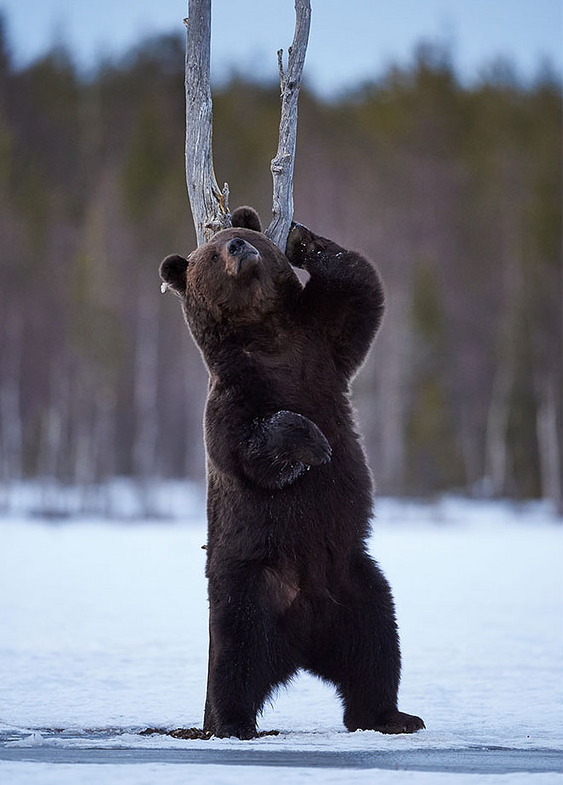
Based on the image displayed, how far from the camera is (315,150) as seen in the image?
3234 centimetres

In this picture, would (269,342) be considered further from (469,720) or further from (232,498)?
(469,720)

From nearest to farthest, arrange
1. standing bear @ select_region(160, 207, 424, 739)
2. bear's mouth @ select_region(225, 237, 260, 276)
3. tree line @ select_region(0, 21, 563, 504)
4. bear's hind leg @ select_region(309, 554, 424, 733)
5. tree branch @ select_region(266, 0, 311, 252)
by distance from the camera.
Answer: standing bear @ select_region(160, 207, 424, 739)
bear's hind leg @ select_region(309, 554, 424, 733)
bear's mouth @ select_region(225, 237, 260, 276)
tree branch @ select_region(266, 0, 311, 252)
tree line @ select_region(0, 21, 563, 504)

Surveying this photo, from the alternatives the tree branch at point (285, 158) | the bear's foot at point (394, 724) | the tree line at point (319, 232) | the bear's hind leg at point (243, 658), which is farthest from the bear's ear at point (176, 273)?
the tree line at point (319, 232)

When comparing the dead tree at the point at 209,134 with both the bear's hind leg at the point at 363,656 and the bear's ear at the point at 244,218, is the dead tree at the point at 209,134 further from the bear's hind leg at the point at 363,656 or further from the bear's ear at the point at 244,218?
the bear's hind leg at the point at 363,656

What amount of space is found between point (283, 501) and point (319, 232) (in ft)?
77.3

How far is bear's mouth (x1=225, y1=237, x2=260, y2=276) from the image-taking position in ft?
17.0

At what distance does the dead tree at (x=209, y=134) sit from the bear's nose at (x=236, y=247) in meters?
0.59

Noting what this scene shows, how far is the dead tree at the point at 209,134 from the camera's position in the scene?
585 centimetres

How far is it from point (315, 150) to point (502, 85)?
8.59 metres

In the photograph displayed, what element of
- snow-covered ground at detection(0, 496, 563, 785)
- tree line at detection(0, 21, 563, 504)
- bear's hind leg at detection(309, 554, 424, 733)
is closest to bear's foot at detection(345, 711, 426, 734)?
bear's hind leg at detection(309, 554, 424, 733)

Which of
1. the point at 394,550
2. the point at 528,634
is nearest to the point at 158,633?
the point at 528,634

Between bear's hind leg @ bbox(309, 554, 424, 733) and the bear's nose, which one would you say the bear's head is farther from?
bear's hind leg @ bbox(309, 554, 424, 733)

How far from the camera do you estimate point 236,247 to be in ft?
17.2

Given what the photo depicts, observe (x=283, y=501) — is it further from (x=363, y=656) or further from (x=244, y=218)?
(x=244, y=218)
